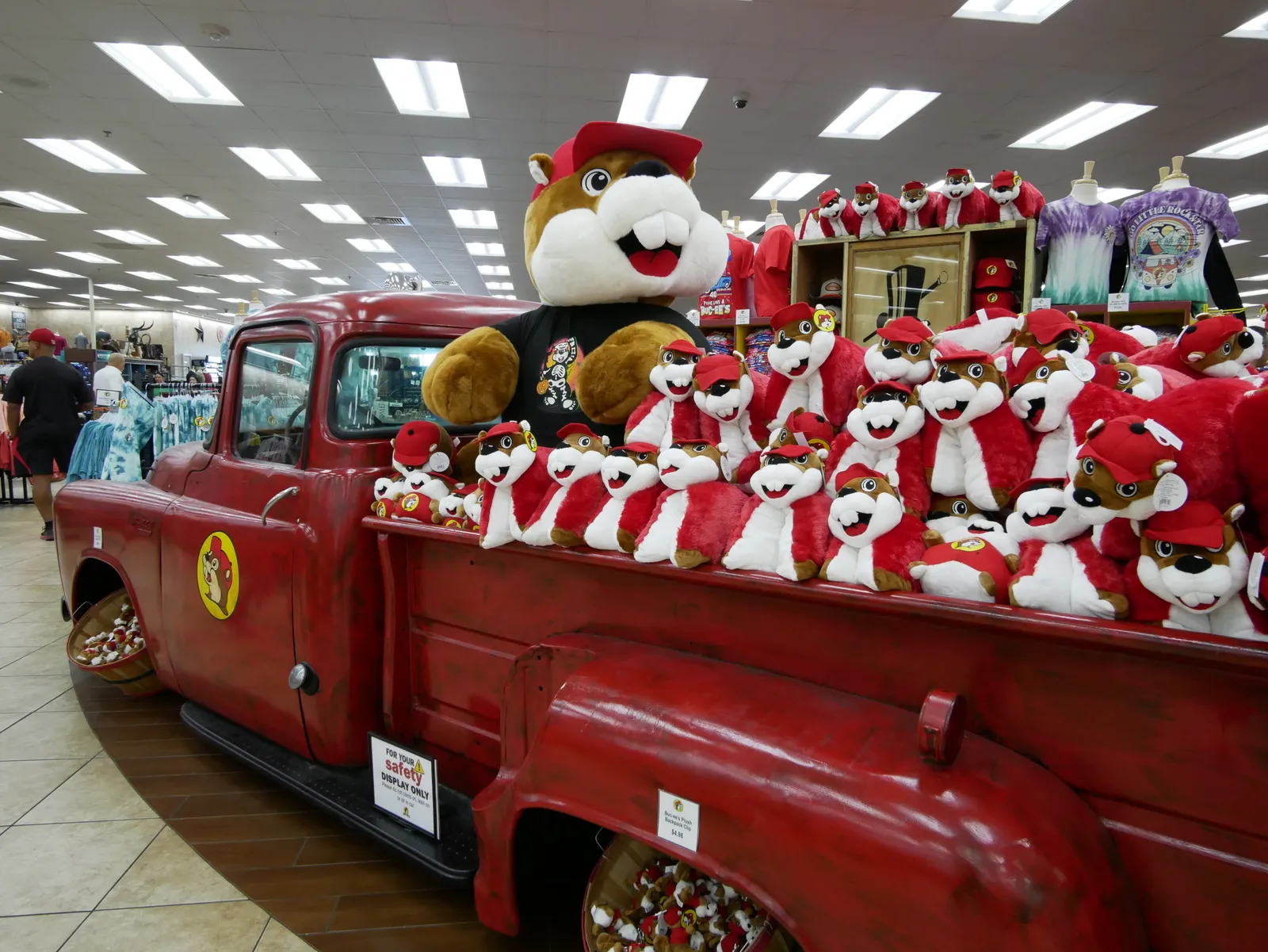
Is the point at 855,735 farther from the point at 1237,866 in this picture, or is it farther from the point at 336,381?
the point at 336,381

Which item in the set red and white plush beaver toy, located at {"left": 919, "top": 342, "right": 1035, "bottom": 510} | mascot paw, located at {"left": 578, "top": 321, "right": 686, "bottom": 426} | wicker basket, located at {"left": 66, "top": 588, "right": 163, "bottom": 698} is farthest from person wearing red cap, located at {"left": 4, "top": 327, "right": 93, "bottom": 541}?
red and white plush beaver toy, located at {"left": 919, "top": 342, "right": 1035, "bottom": 510}

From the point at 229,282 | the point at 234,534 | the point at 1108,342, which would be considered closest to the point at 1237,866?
the point at 1108,342

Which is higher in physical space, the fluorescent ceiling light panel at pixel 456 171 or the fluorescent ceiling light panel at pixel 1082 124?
the fluorescent ceiling light panel at pixel 456 171

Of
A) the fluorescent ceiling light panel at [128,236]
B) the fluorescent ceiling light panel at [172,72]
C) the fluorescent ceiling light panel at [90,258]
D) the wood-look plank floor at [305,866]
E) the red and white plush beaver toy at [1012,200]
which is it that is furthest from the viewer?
the fluorescent ceiling light panel at [90,258]

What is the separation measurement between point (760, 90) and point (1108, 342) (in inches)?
225

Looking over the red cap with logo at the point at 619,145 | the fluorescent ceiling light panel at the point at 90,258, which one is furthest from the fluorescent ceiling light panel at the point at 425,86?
the fluorescent ceiling light panel at the point at 90,258

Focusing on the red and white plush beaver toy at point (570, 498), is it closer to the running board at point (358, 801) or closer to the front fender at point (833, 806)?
the front fender at point (833, 806)

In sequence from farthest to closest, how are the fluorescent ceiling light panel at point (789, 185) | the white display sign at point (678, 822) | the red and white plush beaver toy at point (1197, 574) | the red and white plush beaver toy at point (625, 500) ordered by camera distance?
the fluorescent ceiling light panel at point (789, 185) → the red and white plush beaver toy at point (625, 500) → the white display sign at point (678, 822) → the red and white plush beaver toy at point (1197, 574)

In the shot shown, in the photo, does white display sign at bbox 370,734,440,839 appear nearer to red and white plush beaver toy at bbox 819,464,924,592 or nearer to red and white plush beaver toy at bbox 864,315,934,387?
red and white plush beaver toy at bbox 819,464,924,592

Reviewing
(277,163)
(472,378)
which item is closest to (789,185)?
(277,163)

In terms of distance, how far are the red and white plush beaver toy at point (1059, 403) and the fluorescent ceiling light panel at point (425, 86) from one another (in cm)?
610

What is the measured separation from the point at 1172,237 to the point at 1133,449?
254 centimetres

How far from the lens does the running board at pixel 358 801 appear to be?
172 cm

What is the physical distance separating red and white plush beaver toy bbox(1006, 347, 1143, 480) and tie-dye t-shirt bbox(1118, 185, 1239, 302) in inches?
83.3
